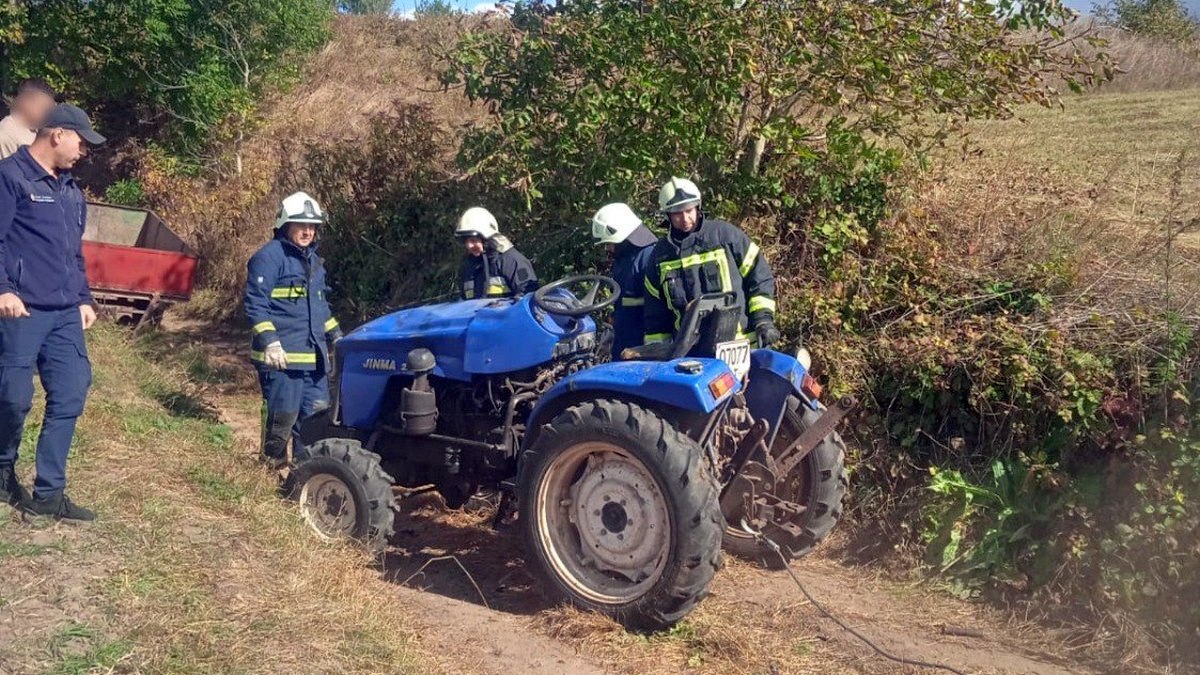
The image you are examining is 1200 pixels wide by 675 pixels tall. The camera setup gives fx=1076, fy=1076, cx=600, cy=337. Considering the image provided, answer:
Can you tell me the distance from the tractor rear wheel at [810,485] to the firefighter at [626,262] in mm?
1029

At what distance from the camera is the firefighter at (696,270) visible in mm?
5676

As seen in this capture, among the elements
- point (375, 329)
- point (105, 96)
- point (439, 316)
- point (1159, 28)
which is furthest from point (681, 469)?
point (1159, 28)

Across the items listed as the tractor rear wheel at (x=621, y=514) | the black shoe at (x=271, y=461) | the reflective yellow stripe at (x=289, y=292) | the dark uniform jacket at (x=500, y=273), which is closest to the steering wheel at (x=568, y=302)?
the tractor rear wheel at (x=621, y=514)

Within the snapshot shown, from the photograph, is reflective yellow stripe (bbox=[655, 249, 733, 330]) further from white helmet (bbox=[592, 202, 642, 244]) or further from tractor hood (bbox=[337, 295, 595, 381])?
tractor hood (bbox=[337, 295, 595, 381])

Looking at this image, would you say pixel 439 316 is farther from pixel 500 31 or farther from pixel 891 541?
pixel 500 31

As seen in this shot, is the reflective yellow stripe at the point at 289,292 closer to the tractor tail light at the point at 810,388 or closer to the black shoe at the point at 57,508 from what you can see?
the black shoe at the point at 57,508

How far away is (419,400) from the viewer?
548 cm

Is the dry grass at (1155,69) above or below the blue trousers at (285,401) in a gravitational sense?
above

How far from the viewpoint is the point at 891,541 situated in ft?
19.0

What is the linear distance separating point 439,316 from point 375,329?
448 mm

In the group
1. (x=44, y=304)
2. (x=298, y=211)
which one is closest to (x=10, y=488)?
(x=44, y=304)

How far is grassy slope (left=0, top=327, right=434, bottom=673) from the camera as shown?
12.6ft

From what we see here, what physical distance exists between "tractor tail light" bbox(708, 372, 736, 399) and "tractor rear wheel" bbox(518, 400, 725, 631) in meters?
0.23

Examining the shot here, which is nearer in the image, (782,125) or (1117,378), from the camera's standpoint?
(1117,378)
